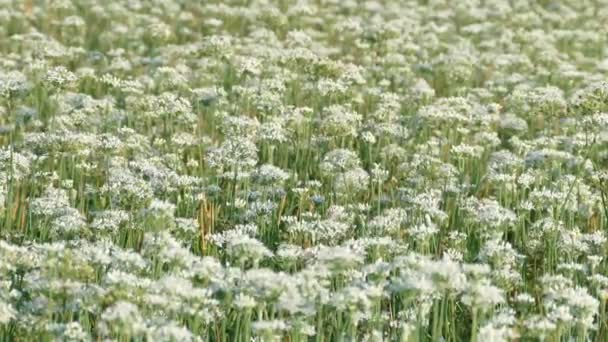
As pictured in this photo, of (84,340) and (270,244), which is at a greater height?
(84,340)

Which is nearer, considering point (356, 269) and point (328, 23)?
point (356, 269)

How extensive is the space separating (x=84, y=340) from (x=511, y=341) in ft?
8.28

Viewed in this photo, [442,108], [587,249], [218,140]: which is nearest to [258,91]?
[218,140]

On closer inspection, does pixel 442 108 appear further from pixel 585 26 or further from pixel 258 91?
pixel 585 26

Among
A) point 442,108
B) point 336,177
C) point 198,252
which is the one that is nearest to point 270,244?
point 198,252

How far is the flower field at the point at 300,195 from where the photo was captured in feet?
19.4

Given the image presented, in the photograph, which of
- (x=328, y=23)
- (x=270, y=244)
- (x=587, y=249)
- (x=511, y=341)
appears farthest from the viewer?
(x=328, y=23)

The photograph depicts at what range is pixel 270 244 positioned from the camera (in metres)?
8.63

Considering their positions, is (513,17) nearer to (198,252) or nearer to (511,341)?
(198,252)

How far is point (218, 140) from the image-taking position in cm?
1188

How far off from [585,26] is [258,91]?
30.4ft

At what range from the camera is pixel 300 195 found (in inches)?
371

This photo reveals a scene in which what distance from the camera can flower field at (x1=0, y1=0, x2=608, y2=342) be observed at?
5898mm

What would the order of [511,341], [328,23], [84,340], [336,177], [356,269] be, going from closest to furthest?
1. [84,340]
2. [511,341]
3. [356,269]
4. [336,177]
5. [328,23]
